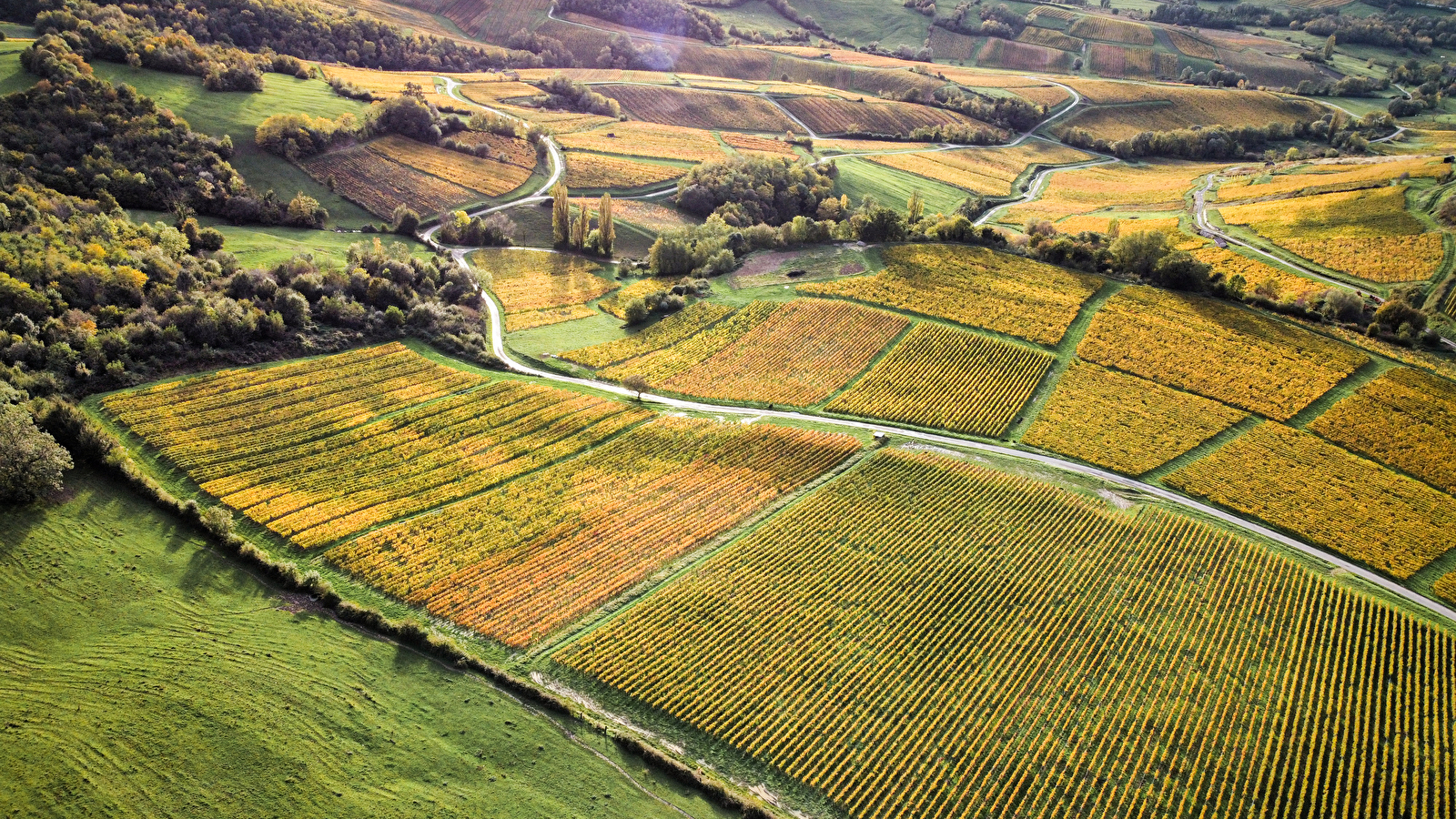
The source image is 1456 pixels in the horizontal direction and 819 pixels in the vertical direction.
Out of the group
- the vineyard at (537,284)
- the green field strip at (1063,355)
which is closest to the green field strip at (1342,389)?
the green field strip at (1063,355)

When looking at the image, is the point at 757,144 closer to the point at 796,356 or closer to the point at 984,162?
the point at 984,162

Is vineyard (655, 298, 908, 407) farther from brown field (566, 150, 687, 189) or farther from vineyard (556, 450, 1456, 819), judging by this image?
brown field (566, 150, 687, 189)

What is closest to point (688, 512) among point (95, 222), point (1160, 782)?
point (1160, 782)

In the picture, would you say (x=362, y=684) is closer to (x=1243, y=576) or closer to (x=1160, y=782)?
(x=1160, y=782)

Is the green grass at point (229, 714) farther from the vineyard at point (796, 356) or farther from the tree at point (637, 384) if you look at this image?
the vineyard at point (796, 356)

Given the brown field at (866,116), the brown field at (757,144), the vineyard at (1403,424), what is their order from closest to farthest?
the vineyard at (1403,424) < the brown field at (757,144) < the brown field at (866,116)

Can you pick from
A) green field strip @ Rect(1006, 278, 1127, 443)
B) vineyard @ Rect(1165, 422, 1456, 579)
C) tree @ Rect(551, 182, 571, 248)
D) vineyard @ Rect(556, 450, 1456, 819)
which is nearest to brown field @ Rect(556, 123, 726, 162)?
tree @ Rect(551, 182, 571, 248)
